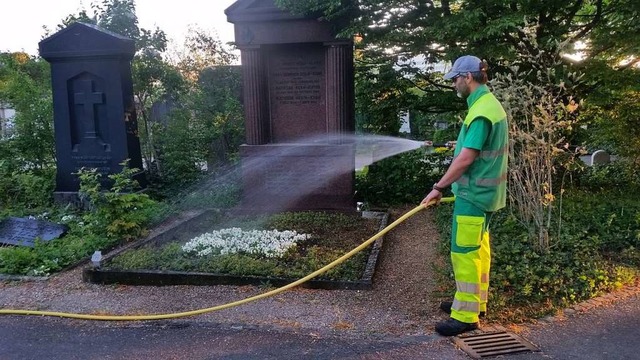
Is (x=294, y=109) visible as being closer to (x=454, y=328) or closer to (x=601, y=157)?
(x=454, y=328)

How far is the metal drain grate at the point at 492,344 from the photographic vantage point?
3.53 meters

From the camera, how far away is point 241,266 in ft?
17.1

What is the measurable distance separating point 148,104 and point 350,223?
18.6ft

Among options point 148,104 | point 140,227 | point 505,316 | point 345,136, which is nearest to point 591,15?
point 345,136

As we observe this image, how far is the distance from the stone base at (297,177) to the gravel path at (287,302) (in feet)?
8.05

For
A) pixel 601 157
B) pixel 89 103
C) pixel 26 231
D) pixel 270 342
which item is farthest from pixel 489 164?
pixel 601 157

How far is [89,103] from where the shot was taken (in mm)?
8680

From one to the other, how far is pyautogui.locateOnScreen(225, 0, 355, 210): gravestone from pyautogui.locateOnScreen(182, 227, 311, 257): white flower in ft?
5.40

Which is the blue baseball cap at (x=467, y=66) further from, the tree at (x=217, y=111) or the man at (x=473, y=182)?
the tree at (x=217, y=111)

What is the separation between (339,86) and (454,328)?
472cm

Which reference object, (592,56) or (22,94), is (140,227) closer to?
(22,94)

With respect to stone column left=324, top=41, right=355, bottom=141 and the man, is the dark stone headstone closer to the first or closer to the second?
stone column left=324, top=41, right=355, bottom=141

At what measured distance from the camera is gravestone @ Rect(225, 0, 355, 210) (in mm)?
7789

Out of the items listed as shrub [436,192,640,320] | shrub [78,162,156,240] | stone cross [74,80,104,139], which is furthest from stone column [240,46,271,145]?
shrub [436,192,640,320]
